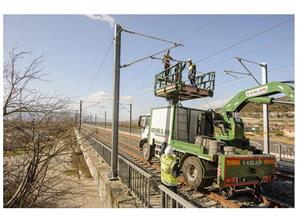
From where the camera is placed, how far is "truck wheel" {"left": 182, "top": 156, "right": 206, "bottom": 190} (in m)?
7.31

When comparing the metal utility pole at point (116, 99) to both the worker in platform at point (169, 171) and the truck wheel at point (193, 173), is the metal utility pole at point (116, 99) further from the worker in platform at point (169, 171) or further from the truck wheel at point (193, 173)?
the worker in platform at point (169, 171)

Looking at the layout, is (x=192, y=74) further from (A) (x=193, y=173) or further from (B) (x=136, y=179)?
(B) (x=136, y=179)

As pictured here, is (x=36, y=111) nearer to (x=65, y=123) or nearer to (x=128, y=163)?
(x=65, y=123)

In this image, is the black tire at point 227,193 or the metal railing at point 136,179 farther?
the black tire at point 227,193

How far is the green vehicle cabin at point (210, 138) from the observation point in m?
6.80

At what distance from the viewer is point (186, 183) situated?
26.1 ft

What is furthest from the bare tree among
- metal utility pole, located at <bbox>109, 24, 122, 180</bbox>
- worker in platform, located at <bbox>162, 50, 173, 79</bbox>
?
worker in platform, located at <bbox>162, 50, 173, 79</bbox>

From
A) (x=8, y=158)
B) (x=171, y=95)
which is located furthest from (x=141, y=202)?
(x=171, y=95)

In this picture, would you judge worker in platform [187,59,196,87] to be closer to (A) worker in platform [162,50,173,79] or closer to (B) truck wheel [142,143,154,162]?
(A) worker in platform [162,50,173,79]

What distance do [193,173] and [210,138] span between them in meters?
1.45

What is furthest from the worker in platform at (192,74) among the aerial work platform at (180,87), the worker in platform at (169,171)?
the worker in platform at (169,171)

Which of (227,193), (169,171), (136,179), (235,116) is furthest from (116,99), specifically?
(227,193)

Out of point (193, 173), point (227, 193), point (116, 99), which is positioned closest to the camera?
point (227, 193)

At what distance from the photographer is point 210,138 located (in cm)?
855
